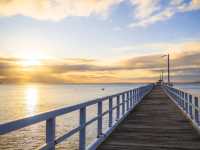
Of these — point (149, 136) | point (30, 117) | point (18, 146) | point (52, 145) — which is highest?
point (30, 117)

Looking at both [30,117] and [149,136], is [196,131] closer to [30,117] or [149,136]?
[149,136]

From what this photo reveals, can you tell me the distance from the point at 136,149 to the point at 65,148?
14438 millimetres

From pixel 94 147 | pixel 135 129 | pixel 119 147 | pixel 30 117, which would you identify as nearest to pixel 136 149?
pixel 119 147

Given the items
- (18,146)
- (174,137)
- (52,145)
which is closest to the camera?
(52,145)

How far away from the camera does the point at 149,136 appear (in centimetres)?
1055

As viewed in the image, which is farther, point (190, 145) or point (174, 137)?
point (174, 137)

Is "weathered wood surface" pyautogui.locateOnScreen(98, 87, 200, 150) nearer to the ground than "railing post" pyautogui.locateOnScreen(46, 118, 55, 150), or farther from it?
nearer to the ground

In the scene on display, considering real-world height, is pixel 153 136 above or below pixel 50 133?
below

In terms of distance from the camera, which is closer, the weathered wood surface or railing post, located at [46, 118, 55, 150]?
railing post, located at [46, 118, 55, 150]

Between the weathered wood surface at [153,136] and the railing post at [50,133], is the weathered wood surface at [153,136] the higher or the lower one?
the lower one

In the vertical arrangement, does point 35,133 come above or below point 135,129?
below

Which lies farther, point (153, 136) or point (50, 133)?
point (153, 136)

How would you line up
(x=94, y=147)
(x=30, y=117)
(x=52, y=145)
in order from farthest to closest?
(x=94, y=147) < (x=52, y=145) < (x=30, y=117)

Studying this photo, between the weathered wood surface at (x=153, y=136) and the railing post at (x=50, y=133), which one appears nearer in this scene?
the railing post at (x=50, y=133)
